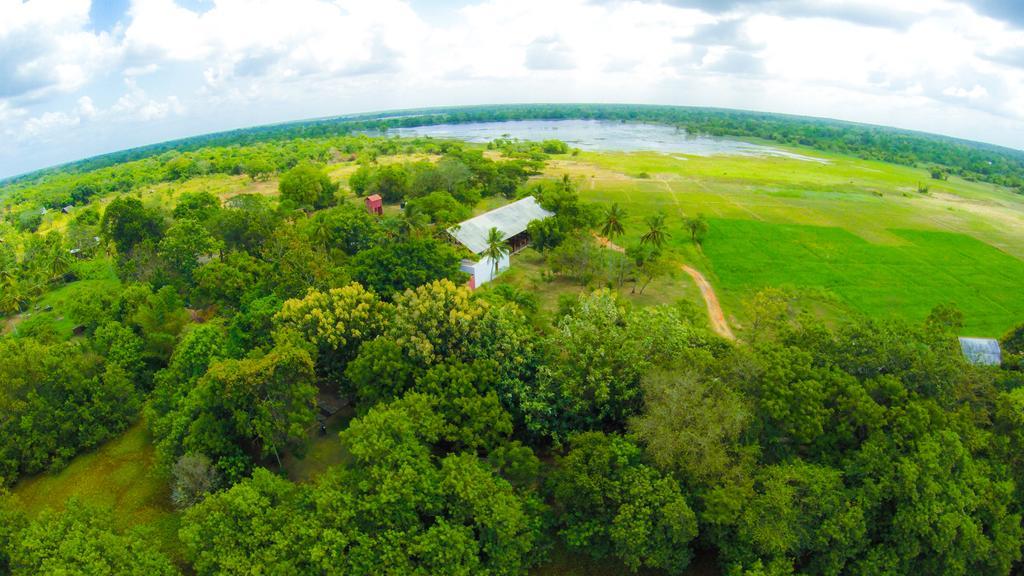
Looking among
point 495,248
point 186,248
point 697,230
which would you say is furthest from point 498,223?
point 186,248

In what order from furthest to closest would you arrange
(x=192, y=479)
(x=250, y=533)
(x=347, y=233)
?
(x=347, y=233)
(x=192, y=479)
(x=250, y=533)

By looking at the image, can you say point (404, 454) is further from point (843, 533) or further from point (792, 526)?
point (843, 533)

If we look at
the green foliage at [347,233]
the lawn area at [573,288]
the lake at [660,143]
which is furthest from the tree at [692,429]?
the lake at [660,143]

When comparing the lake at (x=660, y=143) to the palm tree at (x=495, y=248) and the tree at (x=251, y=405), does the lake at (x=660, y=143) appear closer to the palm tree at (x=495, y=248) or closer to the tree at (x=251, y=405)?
the palm tree at (x=495, y=248)

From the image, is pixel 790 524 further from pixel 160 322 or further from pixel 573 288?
pixel 160 322

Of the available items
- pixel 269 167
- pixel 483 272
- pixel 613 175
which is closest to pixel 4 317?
pixel 483 272
